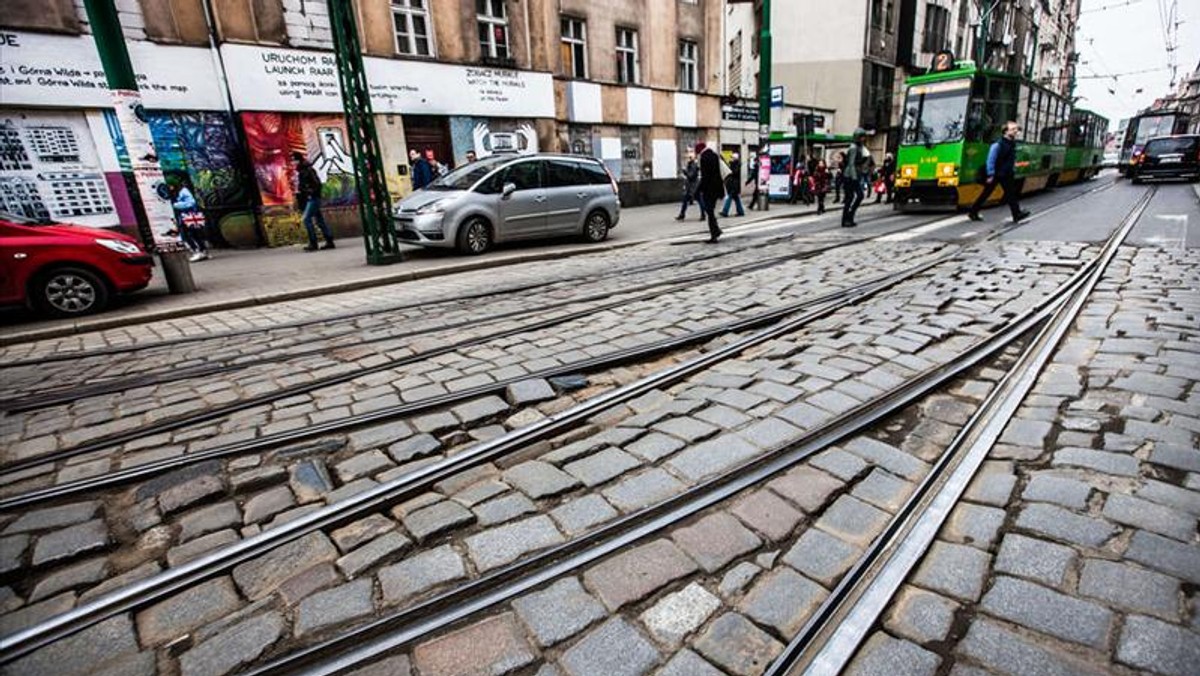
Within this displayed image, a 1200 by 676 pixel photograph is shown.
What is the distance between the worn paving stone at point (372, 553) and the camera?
218 centimetres

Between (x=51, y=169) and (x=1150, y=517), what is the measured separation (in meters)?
17.3

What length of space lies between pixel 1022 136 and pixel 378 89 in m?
19.0

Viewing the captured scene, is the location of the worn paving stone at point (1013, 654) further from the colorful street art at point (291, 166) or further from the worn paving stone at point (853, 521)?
the colorful street art at point (291, 166)

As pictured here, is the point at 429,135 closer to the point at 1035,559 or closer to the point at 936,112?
the point at 936,112

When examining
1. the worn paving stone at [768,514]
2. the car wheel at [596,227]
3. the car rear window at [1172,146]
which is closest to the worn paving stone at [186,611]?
the worn paving stone at [768,514]

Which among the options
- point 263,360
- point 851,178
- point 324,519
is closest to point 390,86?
point 851,178

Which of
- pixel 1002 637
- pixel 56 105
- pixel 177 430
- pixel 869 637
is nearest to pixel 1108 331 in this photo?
pixel 1002 637

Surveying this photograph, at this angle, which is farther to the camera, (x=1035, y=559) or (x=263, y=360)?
(x=263, y=360)

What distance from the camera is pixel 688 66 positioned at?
81.2ft

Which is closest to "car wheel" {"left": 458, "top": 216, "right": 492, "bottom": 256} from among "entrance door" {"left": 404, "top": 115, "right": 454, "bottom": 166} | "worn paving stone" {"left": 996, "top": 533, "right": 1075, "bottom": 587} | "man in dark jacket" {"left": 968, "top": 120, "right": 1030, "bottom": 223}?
"entrance door" {"left": 404, "top": 115, "right": 454, "bottom": 166}

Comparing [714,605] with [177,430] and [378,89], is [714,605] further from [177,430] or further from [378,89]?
A: [378,89]

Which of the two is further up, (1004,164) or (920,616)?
(1004,164)

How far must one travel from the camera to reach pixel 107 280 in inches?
285

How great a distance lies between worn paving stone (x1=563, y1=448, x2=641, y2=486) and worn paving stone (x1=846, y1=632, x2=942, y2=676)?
130 centimetres
